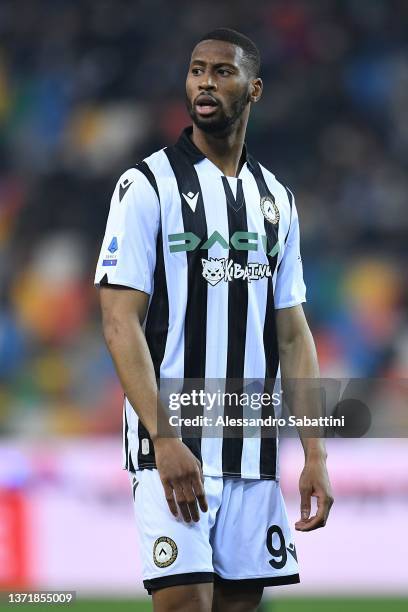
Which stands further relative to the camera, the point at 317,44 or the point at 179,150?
the point at 317,44

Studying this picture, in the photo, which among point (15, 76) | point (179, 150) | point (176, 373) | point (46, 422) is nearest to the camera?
point (176, 373)

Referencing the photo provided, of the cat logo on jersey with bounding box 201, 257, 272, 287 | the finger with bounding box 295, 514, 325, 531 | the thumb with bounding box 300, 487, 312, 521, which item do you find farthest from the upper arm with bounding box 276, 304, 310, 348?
the finger with bounding box 295, 514, 325, 531

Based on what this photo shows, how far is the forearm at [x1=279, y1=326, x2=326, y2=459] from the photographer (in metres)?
3.62


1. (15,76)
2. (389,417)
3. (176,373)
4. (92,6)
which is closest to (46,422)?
(389,417)

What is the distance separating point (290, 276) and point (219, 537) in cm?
85

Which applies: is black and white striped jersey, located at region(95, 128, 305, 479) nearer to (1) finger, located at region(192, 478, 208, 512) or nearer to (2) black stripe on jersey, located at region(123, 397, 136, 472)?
(2) black stripe on jersey, located at region(123, 397, 136, 472)

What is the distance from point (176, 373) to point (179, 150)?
69 centimetres

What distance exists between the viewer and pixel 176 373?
11.0 ft

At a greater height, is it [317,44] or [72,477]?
[317,44]

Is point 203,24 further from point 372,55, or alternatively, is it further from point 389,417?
point 389,417

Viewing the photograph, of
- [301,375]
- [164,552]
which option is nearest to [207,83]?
[301,375]

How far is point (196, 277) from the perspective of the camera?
3.39 m

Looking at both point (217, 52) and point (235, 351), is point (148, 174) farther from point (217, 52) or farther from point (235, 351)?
point (235, 351)

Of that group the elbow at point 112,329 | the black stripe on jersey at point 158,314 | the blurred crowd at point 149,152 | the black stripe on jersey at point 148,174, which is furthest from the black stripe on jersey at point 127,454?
the blurred crowd at point 149,152
